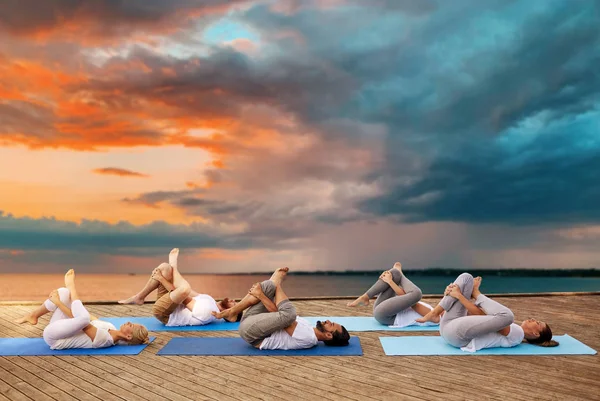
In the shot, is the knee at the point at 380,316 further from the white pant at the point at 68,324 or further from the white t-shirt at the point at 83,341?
the white pant at the point at 68,324

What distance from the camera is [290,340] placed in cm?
493

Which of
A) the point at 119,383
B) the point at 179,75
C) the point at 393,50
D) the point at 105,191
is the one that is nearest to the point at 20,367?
the point at 119,383

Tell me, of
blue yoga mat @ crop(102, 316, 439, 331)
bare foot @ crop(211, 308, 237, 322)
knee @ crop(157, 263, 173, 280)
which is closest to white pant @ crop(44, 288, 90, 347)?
blue yoga mat @ crop(102, 316, 439, 331)

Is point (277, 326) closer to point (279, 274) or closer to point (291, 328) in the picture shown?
point (291, 328)

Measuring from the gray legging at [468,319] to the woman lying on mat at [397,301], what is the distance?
814 millimetres

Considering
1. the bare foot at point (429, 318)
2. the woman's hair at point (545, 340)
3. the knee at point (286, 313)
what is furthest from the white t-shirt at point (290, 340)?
the woman's hair at point (545, 340)

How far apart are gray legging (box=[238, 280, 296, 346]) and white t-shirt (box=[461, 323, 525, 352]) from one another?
1.62 meters

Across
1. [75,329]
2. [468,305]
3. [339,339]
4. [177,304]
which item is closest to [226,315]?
[177,304]

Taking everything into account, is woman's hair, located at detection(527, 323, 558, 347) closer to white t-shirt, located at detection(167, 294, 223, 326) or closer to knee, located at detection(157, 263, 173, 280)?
white t-shirt, located at detection(167, 294, 223, 326)

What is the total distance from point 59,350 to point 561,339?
4.83 m

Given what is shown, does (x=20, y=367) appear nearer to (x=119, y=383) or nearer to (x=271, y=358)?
(x=119, y=383)

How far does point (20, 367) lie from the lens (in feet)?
14.8

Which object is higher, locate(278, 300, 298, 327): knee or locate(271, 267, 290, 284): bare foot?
locate(271, 267, 290, 284): bare foot

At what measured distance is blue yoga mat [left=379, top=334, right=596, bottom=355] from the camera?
488 cm
